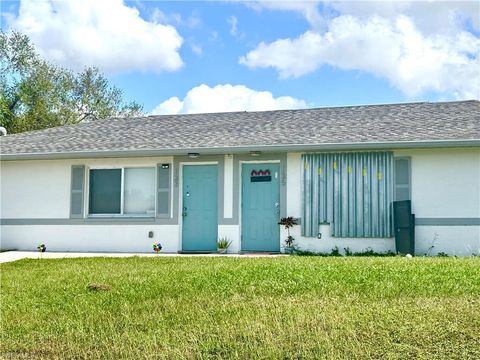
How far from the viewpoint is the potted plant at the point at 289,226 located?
1347 centimetres

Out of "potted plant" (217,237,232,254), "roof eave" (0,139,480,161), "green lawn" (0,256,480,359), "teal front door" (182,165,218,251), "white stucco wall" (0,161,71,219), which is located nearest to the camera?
"green lawn" (0,256,480,359)

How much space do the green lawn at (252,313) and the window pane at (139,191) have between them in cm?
572

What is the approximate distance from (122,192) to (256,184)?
11.7 ft

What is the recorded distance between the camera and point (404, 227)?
504 inches

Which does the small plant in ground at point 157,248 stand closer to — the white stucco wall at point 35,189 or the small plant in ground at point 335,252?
the white stucco wall at point 35,189

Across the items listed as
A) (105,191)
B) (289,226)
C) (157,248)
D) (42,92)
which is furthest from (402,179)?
(42,92)

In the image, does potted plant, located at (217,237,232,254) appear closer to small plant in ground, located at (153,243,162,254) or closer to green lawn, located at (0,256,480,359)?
small plant in ground, located at (153,243,162,254)

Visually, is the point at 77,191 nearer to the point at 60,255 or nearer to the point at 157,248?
the point at 60,255

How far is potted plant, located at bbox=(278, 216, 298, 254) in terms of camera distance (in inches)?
530

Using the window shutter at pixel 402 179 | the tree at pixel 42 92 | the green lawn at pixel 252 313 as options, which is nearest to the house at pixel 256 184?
the window shutter at pixel 402 179

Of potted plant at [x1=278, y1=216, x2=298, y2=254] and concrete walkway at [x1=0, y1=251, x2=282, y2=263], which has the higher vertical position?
potted plant at [x1=278, y1=216, x2=298, y2=254]

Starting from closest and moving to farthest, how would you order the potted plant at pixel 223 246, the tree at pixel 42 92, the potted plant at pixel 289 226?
the potted plant at pixel 289 226
the potted plant at pixel 223 246
the tree at pixel 42 92

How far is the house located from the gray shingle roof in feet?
0.20

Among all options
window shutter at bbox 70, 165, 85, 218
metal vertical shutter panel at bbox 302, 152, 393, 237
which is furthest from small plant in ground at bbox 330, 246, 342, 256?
window shutter at bbox 70, 165, 85, 218
